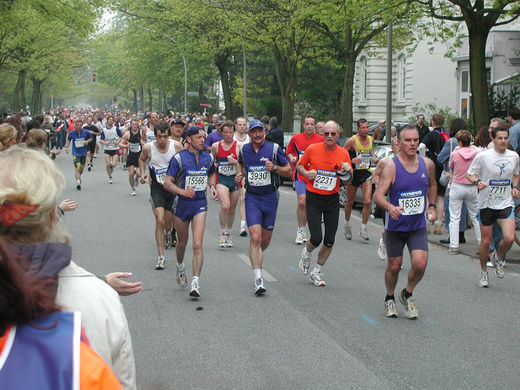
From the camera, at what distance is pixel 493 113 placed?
893 inches

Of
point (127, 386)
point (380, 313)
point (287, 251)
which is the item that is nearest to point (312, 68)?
point (287, 251)

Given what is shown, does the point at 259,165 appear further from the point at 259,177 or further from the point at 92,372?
the point at 92,372

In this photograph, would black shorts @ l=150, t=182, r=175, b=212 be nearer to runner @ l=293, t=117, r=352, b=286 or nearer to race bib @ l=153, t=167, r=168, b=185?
race bib @ l=153, t=167, r=168, b=185

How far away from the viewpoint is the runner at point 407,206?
732 centimetres

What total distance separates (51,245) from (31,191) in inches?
6.5

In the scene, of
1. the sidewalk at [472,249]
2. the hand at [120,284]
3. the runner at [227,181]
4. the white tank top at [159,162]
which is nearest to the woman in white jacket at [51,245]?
the hand at [120,284]

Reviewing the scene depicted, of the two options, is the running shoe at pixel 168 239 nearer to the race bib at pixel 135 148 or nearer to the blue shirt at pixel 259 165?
the blue shirt at pixel 259 165

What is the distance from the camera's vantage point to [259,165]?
912 cm

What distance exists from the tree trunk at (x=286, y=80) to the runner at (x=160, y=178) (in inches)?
1032

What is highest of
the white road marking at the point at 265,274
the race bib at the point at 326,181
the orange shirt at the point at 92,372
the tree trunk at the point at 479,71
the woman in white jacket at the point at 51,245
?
the tree trunk at the point at 479,71

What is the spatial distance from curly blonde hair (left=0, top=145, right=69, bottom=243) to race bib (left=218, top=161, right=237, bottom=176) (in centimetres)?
1000

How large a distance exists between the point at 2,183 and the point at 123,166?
29.8 metres

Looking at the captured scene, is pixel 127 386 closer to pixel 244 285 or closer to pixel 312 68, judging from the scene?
pixel 244 285

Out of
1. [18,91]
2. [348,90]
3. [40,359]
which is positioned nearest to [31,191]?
[40,359]
